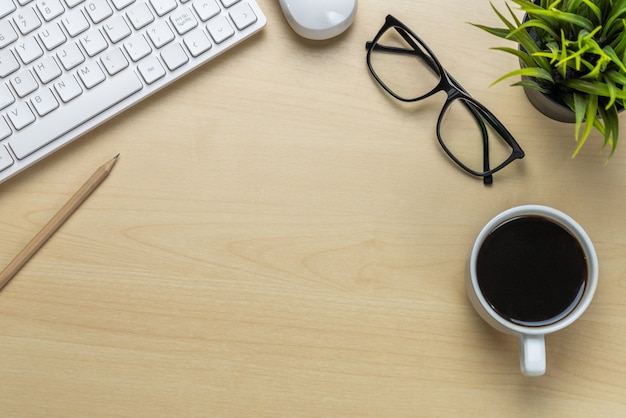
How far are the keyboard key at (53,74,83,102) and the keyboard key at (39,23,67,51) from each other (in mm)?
31

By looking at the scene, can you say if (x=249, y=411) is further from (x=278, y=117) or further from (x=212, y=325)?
(x=278, y=117)

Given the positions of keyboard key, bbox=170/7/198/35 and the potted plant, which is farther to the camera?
keyboard key, bbox=170/7/198/35

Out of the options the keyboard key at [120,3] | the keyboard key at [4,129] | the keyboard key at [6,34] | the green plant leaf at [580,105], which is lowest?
the green plant leaf at [580,105]

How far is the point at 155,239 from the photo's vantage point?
67 centimetres

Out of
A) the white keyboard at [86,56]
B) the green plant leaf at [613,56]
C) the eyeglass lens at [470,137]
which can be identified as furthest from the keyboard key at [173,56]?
the green plant leaf at [613,56]

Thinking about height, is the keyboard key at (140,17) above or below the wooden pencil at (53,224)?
above

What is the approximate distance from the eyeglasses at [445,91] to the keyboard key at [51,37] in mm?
287

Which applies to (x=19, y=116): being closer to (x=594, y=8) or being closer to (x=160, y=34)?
(x=160, y=34)

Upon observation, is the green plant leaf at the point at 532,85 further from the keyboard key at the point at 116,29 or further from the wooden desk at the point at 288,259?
the keyboard key at the point at 116,29

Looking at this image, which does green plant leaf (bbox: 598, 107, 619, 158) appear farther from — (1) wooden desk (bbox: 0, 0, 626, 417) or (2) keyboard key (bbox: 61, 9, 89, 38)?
(2) keyboard key (bbox: 61, 9, 89, 38)

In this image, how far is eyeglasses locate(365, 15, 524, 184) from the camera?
Answer: 0.67 metres

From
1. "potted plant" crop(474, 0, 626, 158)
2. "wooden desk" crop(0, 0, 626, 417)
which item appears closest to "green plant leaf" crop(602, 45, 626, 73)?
"potted plant" crop(474, 0, 626, 158)

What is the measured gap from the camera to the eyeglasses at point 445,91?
2.20ft

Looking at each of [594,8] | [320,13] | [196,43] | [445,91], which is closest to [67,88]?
[196,43]
